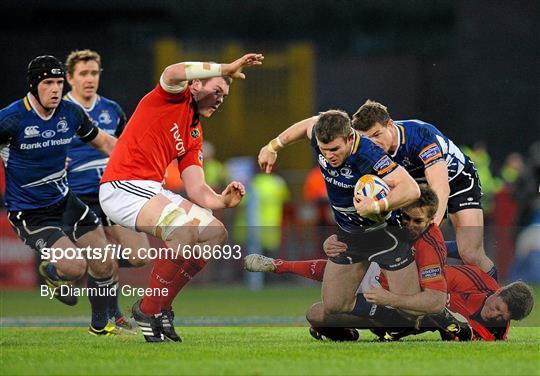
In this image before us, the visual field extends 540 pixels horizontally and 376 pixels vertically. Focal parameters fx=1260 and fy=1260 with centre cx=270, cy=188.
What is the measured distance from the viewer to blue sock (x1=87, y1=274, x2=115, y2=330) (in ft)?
35.6

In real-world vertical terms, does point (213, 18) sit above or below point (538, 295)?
above

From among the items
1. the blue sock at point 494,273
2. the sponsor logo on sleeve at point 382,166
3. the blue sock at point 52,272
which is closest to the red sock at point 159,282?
the blue sock at point 52,272

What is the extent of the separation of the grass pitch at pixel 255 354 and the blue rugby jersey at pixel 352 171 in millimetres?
1024

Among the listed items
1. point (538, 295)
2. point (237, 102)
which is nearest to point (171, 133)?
point (538, 295)

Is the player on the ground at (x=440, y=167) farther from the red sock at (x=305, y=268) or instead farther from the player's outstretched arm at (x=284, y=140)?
the red sock at (x=305, y=268)

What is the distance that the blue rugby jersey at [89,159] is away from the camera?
12164mm

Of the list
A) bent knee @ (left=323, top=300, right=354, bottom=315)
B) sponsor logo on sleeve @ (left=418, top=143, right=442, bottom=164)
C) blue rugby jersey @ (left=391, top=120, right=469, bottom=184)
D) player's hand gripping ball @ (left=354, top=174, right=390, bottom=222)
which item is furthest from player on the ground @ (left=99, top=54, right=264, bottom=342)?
sponsor logo on sleeve @ (left=418, top=143, right=442, bottom=164)

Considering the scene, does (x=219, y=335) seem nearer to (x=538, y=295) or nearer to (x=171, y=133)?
(x=171, y=133)

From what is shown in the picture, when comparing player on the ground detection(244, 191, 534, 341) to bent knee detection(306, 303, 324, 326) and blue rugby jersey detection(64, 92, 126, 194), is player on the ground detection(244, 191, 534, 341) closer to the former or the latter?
bent knee detection(306, 303, 324, 326)

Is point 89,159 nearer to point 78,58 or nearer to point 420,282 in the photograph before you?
point 78,58

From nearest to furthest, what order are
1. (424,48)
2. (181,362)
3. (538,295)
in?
(181,362) → (538,295) → (424,48)

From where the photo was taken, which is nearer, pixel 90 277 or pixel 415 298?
pixel 415 298

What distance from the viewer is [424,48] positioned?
28062 mm

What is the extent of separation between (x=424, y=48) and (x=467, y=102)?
6.83 feet
